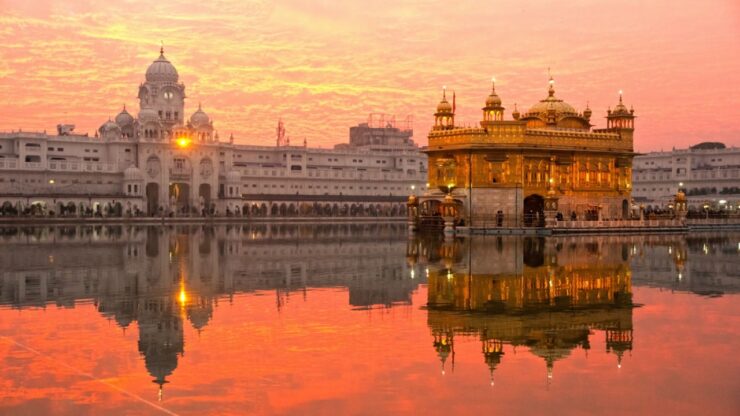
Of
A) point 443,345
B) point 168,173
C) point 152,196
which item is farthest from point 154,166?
point 443,345

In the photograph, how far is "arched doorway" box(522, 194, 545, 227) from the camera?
174 feet

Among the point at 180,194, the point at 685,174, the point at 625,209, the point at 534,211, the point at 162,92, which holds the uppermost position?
the point at 162,92

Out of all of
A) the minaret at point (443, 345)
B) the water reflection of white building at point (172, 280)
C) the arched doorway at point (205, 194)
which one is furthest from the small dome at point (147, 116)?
the minaret at point (443, 345)

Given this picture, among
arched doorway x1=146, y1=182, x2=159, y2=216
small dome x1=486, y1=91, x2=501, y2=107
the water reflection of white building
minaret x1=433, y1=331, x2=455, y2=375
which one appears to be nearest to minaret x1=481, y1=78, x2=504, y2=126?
small dome x1=486, y1=91, x2=501, y2=107

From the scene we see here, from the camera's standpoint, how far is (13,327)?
13.7 meters

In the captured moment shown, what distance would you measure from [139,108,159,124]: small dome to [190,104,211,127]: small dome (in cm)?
570

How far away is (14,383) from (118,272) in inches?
535

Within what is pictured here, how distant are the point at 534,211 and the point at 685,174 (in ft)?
279

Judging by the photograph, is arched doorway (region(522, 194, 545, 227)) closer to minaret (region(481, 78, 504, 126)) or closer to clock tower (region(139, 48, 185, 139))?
minaret (region(481, 78, 504, 126))

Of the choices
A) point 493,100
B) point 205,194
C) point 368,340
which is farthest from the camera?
point 205,194

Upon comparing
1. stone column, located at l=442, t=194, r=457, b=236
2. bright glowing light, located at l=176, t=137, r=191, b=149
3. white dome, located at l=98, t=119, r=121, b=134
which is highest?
white dome, located at l=98, t=119, r=121, b=134

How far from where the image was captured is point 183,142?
10325cm

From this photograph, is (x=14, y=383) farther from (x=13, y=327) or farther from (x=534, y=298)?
(x=534, y=298)

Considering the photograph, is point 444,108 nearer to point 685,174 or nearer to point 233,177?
point 233,177
